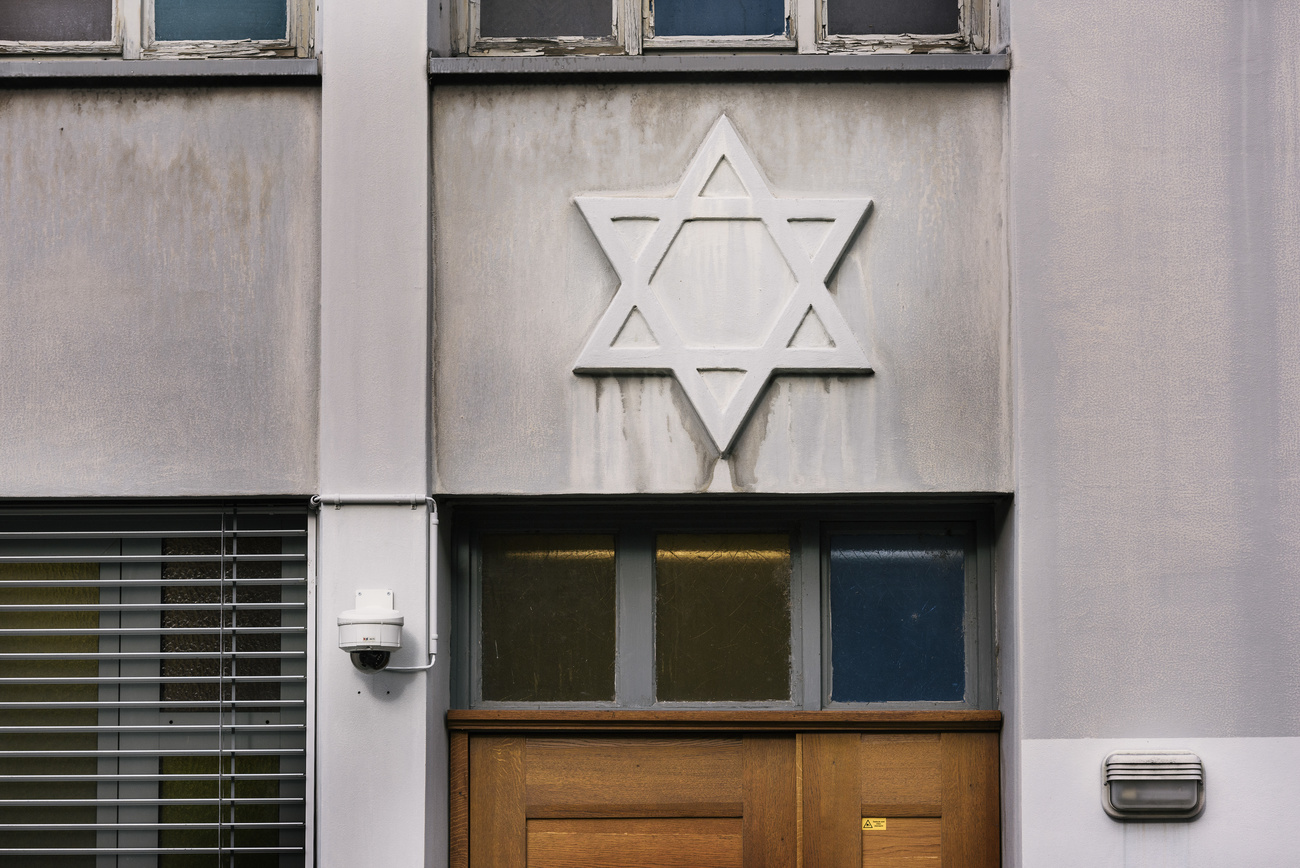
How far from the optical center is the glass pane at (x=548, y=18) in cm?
469

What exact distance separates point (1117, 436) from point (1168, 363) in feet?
1.22

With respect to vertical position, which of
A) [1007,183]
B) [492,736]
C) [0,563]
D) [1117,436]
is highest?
[1007,183]

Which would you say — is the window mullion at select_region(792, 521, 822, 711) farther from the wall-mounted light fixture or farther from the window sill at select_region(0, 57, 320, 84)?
the window sill at select_region(0, 57, 320, 84)

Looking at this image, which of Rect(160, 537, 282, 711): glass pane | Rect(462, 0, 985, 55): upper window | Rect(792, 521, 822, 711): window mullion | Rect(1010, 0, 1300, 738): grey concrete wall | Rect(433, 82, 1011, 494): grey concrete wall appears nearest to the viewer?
Rect(1010, 0, 1300, 738): grey concrete wall

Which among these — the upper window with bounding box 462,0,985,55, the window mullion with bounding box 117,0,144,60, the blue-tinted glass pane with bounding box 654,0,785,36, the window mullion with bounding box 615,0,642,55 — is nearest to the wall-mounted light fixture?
the upper window with bounding box 462,0,985,55

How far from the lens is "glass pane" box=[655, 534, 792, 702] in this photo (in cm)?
457

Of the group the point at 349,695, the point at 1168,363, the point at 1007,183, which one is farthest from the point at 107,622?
the point at 1168,363

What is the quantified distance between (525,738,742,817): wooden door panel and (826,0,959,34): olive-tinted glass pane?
3231 millimetres

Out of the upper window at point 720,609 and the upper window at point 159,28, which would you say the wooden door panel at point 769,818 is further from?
the upper window at point 159,28

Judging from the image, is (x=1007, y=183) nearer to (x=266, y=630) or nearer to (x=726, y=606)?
(x=726, y=606)

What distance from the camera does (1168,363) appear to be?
13.9ft

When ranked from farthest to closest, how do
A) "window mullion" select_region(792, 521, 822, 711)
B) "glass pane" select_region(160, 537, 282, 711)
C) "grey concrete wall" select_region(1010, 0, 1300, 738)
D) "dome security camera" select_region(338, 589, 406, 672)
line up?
"window mullion" select_region(792, 521, 822, 711) → "glass pane" select_region(160, 537, 282, 711) → "grey concrete wall" select_region(1010, 0, 1300, 738) → "dome security camera" select_region(338, 589, 406, 672)

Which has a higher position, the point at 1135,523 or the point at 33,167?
the point at 33,167

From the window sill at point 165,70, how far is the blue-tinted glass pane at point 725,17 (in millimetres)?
1602
